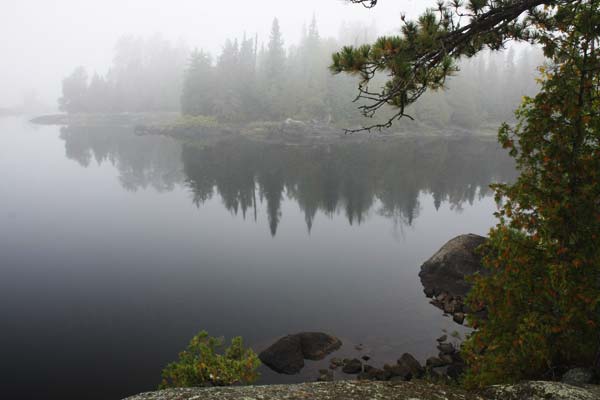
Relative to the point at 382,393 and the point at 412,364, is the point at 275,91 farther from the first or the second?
the point at 382,393

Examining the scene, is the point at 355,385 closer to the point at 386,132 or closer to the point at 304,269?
the point at 304,269

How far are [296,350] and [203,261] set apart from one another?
1063 cm

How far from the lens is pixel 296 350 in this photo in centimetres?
1316

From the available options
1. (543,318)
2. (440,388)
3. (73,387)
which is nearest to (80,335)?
(73,387)

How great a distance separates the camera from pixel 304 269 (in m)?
21.6

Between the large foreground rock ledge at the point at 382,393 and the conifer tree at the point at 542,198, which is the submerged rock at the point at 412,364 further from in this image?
the large foreground rock ledge at the point at 382,393

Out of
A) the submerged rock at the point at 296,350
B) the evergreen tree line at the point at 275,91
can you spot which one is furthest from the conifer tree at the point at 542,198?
the evergreen tree line at the point at 275,91

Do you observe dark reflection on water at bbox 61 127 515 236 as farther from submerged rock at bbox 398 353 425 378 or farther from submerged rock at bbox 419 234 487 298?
submerged rock at bbox 398 353 425 378

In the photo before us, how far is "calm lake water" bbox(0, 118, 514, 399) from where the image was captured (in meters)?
13.9

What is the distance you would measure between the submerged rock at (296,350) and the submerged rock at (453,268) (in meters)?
6.20

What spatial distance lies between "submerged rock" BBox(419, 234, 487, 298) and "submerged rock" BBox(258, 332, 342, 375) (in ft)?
20.3

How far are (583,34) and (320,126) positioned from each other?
3691 inches

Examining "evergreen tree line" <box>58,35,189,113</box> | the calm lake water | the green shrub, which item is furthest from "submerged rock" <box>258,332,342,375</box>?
"evergreen tree line" <box>58,35,189,113</box>

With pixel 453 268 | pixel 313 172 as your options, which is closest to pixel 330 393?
pixel 453 268
